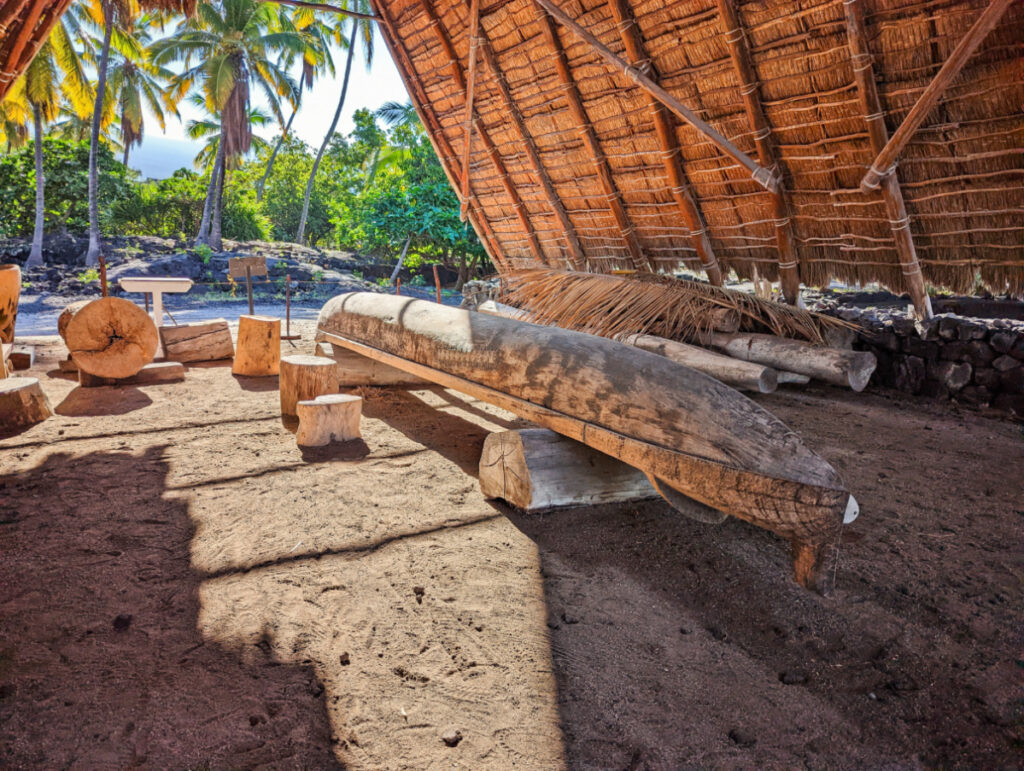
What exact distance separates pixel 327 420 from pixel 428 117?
4.83 meters

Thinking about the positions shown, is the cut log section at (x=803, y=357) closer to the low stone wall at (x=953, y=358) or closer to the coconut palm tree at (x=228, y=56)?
the low stone wall at (x=953, y=358)

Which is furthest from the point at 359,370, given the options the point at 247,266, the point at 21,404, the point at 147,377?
the point at 247,266

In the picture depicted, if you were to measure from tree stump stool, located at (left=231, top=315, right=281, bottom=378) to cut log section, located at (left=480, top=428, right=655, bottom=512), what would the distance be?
3727 millimetres

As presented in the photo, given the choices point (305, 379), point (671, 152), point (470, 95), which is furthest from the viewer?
point (470, 95)

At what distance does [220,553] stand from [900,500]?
10.8 ft

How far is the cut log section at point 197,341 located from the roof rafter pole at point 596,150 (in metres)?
4.37

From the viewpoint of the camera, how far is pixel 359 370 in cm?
517

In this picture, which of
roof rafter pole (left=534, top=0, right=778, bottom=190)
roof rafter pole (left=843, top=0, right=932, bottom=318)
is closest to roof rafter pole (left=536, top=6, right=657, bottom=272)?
roof rafter pole (left=534, top=0, right=778, bottom=190)

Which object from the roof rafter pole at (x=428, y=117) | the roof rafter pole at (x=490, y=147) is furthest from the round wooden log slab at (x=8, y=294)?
the roof rafter pole at (x=490, y=147)

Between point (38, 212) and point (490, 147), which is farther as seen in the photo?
point (38, 212)

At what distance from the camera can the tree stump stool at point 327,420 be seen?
377 centimetres

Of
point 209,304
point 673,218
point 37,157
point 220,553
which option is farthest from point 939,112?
point 37,157

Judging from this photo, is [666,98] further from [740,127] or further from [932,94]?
[932,94]

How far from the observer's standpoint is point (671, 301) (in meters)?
5.25
